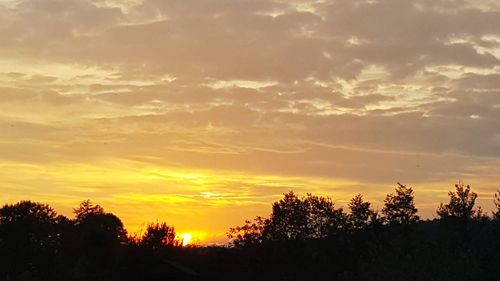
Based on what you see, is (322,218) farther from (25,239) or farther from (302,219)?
(25,239)

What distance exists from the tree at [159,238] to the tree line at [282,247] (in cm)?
10

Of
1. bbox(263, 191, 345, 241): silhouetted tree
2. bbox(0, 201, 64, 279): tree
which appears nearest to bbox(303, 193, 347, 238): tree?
bbox(263, 191, 345, 241): silhouetted tree

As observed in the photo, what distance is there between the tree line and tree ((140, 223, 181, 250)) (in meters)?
0.10

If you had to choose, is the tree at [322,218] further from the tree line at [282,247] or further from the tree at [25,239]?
the tree at [25,239]

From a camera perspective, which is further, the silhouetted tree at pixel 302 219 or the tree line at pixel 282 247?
the silhouetted tree at pixel 302 219

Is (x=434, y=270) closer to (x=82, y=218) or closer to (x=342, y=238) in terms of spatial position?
(x=342, y=238)

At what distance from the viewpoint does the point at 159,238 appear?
2515 inches

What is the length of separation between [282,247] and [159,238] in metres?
11.5

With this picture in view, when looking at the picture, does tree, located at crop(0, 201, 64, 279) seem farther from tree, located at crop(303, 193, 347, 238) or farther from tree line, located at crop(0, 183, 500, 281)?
tree, located at crop(303, 193, 347, 238)

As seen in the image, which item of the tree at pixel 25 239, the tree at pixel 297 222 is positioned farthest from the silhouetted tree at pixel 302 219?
the tree at pixel 25 239

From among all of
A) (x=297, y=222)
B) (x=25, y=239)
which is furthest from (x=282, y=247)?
(x=25, y=239)

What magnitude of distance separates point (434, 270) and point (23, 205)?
58057mm

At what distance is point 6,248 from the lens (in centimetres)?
7188

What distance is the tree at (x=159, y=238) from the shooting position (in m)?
62.9
